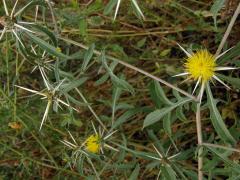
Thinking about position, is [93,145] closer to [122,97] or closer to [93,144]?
[93,144]

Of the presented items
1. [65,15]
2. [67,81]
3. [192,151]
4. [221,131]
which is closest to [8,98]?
[67,81]

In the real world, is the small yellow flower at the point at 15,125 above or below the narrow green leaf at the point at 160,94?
below

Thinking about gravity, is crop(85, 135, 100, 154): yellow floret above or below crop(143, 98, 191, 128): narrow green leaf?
below

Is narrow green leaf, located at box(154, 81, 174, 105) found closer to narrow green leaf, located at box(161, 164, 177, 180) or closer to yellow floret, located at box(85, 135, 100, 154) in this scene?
narrow green leaf, located at box(161, 164, 177, 180)

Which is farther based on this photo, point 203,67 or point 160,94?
point 160,94

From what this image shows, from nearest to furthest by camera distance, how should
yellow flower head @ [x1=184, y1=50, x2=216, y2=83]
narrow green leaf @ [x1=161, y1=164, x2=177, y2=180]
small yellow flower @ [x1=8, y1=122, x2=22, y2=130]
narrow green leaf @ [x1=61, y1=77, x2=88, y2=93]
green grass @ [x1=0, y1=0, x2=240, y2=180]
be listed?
1. yellow flower head @ [x1=184, y1=50, x2=216, y2=83]
2. narrow green leaf @ [x1=161, y1=164, x2=177, y2=180]
3. narrow green leaf @ [x1=61, y1=77, x2=88, y2=93]
4. green grass @ [x1=0, y1=0, x2=240, y2=180]
5. small yellow flower @ [x1=8, y1=122, x2=22, y2=130]

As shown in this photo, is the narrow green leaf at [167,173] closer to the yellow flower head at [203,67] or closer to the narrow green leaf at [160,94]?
the narrow green leaf at [160,94]

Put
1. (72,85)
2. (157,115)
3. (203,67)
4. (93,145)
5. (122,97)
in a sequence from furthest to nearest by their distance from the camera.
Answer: (122,97)
(93,145)
(72,85)
(157,115)
(203,67)

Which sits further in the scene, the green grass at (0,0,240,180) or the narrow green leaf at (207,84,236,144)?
the green grass at (0,0,240,180)

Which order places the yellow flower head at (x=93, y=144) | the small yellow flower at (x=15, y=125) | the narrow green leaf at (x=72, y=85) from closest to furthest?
A: 1. the narrow green leaf at (x=72, y=85)
2. the yellow flower head at (x=93, y=144)
3. the small yellow flower at (x=15, y=125)

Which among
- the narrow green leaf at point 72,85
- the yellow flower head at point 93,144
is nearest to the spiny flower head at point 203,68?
the narrow green leaf at point 72,85

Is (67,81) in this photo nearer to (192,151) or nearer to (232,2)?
(192,151)

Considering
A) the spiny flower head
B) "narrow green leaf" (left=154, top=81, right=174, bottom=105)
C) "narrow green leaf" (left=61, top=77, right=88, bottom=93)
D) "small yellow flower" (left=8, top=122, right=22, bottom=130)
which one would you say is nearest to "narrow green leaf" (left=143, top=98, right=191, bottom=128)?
"narrow green leaf" (left=154, top=81, right=174, bottom=105)

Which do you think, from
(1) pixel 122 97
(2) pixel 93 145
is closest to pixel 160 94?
(2) pixel 93 145
